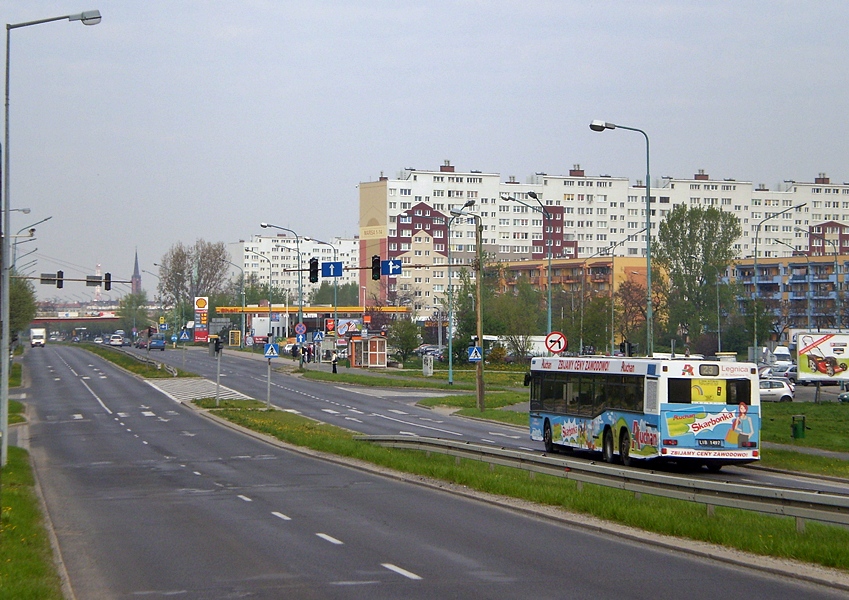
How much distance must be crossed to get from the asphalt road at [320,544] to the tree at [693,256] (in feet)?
209

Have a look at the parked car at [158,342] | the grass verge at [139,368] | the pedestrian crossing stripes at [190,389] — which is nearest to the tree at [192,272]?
the parked car at [158,342]

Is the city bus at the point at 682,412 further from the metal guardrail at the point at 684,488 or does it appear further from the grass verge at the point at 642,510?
the metal guardrail at the point at 684,488

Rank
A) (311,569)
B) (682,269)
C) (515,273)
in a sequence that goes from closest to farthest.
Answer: (311,569) < (682,269) < (515,273)

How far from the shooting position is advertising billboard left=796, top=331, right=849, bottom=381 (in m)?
41.7

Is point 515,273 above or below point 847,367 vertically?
above

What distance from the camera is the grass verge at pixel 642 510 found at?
11.9 metres

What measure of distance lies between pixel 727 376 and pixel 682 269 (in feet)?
213

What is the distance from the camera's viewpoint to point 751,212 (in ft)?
508

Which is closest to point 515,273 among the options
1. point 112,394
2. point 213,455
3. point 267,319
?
→ point 267,319

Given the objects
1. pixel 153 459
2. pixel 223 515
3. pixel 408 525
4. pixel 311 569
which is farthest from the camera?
pixel 153 459

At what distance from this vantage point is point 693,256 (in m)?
85.1

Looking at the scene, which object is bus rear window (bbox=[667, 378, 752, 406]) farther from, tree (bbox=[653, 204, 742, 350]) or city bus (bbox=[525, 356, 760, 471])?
tree (bbox=[653, 204, 742, 350])

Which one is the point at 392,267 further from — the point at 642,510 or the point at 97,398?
the point at 642,510

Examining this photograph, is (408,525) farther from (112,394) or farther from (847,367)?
(112,394)
